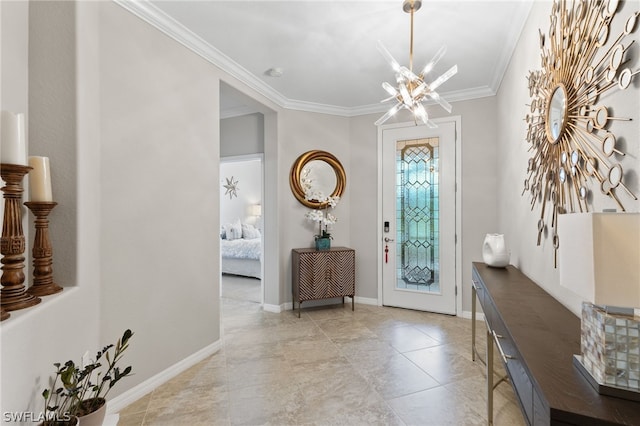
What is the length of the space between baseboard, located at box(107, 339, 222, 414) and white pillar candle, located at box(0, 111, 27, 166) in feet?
5.21

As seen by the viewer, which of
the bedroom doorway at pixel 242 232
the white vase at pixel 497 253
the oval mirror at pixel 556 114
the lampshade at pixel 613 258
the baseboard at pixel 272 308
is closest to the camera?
the lampshade at pixel 613 258

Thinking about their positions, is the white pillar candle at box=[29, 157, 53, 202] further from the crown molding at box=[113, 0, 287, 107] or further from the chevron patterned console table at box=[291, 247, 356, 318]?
the chevron patterned console table at box=[291, 247, 356, 318]

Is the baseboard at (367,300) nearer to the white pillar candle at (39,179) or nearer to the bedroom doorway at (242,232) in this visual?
the bedroom doorway at (242,232)

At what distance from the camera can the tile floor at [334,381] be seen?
1967mm

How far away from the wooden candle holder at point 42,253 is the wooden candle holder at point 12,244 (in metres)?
0.17

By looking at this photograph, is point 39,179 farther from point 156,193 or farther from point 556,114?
point 556,114

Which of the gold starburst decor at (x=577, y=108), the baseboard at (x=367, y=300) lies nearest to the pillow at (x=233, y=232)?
the baseboard at (x=367, y=300)

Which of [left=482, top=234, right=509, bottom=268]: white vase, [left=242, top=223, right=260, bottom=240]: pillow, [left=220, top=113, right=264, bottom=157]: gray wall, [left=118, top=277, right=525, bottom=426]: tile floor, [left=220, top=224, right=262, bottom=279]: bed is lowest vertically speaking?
[left=118, top=277, right=525, bottom=426]: tile floor

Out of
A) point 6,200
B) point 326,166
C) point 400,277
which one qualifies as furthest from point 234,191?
point 6,200

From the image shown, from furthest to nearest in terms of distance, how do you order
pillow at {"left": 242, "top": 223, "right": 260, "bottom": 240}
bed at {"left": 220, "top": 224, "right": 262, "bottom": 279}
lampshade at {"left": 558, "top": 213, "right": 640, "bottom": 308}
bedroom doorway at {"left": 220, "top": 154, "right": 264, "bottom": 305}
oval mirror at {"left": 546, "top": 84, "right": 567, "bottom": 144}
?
1. pillow at {"left": 242, "top": 223, "right": 260, "bottom": 240}
2. bed at {"left": 220, "top": 224, "right": 262, "bottom": 279}
3. bedroom doorway at {"left": 220, "top": 154, "right": 264, "bottom": 305}
4. oval mirror at {"left": 546, "top": 84, "right": 567, "bottom": 144}
5. lampshade at {"left": 558, "top": 213, "right": 640, "bottom": 308}

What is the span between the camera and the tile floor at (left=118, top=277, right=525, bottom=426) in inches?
77.4

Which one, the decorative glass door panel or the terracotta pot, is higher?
the decorative glass door panel

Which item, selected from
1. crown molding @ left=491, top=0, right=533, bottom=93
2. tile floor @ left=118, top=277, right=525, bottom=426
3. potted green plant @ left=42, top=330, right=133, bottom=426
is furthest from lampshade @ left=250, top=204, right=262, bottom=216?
potted green plant @ left=42, top=330, right=133, bottom=426

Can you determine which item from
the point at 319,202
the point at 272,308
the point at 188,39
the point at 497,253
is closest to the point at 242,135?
the point at 319,202
